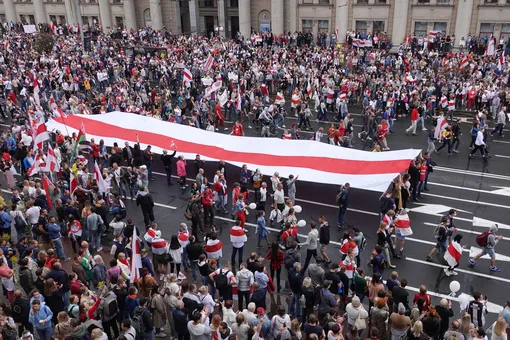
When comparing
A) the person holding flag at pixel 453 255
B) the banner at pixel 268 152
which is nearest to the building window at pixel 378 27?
the banner at pixel 268 152

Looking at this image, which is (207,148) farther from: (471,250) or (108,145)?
(471,250)

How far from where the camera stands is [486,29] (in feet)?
128

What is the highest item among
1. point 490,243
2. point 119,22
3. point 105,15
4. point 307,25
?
point 105,15

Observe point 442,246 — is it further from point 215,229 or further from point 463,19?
point 463,19

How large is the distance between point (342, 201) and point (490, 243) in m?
4.34

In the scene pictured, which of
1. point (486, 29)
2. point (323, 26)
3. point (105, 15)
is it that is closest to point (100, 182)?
point (486, 29)

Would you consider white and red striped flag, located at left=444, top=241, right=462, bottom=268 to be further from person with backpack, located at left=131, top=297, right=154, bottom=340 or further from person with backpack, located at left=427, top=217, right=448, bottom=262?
person with backpack, located at left=131, top=297, right=154, bottom=340

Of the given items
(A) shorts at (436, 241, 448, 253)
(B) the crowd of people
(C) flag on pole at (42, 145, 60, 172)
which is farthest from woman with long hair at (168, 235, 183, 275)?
(A) shorts at (436, 241, 448, 253)

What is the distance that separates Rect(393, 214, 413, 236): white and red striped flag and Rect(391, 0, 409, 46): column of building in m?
32.5

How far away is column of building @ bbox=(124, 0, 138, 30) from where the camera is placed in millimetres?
57594

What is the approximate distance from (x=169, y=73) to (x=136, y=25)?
29.2 m

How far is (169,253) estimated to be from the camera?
41.7 ft

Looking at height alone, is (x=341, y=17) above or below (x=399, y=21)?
above

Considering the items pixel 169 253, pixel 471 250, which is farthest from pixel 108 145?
pixel 471 250
